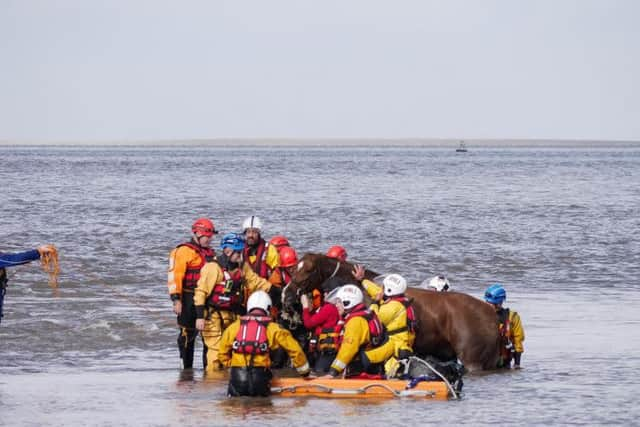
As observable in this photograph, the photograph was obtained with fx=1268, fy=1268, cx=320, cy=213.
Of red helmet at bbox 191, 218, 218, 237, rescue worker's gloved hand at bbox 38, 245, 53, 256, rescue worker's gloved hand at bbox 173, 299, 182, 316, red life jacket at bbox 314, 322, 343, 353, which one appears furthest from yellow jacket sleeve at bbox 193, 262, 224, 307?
rescue worker's gloved hand at bbox 38, 245, 53, 256

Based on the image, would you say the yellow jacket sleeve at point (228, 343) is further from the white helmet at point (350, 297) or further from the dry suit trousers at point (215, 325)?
the dry suit trousers at point (215, 325)

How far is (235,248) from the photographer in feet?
46.7

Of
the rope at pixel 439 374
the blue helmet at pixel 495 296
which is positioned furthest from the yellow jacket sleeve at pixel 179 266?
the blue helmet at pixel 495 296

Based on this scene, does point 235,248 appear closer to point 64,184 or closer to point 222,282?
point 222,282

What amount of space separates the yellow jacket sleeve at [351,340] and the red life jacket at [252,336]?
32.7 inches

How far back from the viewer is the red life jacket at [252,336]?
1239 centimetres

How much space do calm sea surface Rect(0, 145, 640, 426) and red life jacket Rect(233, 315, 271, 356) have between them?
22.3 inches

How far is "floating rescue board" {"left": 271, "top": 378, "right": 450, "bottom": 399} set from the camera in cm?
1280

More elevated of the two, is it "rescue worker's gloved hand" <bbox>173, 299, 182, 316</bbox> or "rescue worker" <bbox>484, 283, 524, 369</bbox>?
"rescue worker's gloved hand" <bbox>173, 299, 182, 316</bbox>

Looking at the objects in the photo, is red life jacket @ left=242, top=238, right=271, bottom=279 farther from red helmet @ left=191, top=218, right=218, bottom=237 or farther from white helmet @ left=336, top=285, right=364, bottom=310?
white helmet @ left=336, top=285, right=364, bottom=310

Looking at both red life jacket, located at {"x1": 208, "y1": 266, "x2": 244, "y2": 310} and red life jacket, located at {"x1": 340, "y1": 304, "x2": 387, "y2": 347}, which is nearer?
red life jacket, located at {"x1": 340, "y1": 304, "x2": 387, "y2": 347}

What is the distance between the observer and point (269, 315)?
12812 millimetres

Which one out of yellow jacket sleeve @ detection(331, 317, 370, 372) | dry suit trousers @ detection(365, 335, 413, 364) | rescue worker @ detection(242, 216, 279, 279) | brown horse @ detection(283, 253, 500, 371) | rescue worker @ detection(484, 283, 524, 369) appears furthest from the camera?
Result: rescue worker @ detection(484, 283, 524, 369)

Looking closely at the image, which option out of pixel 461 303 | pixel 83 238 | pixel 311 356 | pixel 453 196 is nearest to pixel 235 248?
pixel 311 356
